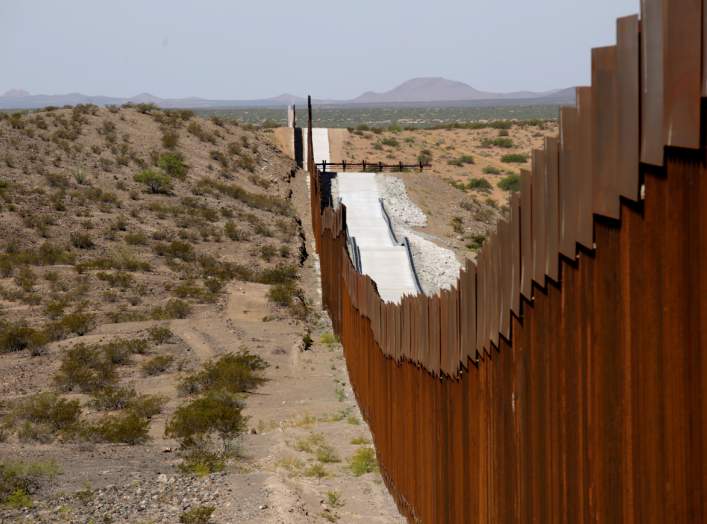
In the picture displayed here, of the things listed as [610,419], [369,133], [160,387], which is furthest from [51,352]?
[369,133]

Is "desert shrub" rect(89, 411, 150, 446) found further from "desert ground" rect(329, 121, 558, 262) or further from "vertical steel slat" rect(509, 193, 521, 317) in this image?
"desert ground" rect(329, 121, 558, 262)

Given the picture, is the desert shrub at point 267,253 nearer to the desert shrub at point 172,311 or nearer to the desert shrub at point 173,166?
the desert shrub at point 172,311

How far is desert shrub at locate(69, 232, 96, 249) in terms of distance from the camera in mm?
35844

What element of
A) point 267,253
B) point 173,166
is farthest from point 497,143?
point 267,253

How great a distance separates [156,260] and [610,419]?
3192cm

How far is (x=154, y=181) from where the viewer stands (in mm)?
46375

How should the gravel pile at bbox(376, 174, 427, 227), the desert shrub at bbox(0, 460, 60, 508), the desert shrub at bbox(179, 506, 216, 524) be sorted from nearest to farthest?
the desert shrub at bbox(179, 506, 216, 524) → the desert shrub at bbox(0, 460, 60, 508) → the gravel pile at bbox(376, 174, 427, 227)

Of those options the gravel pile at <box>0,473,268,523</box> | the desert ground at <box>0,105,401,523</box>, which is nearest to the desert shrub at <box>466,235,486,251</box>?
the desert ground at <box>0,105,401,523</box>

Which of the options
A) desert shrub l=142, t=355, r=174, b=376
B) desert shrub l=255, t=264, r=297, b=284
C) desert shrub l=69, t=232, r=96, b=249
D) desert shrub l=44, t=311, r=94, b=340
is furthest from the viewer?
desert shrub l=69, t=232, r=96, b=249

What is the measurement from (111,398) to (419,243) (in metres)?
18.4

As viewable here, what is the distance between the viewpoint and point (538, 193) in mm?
4883

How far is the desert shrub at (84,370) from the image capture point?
65.9 feet

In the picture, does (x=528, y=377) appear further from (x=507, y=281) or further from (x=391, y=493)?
(x=391, y=493)

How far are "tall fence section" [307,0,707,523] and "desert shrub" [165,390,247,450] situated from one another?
27.3 ft
